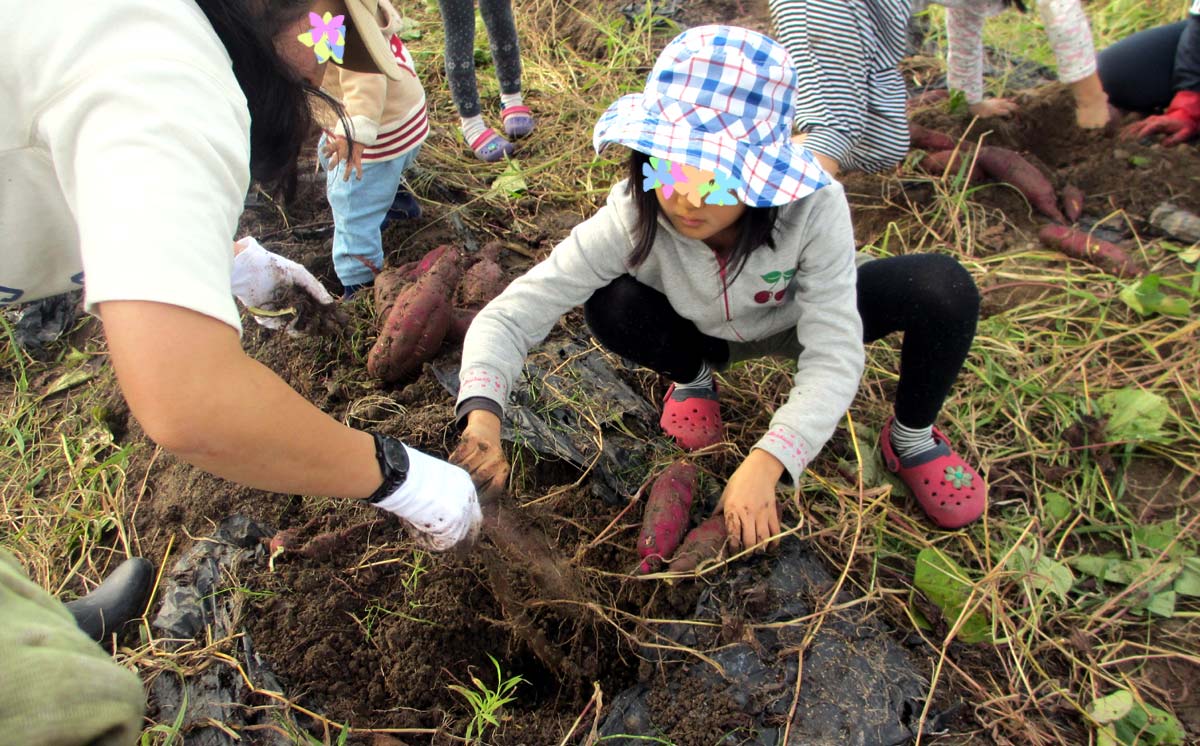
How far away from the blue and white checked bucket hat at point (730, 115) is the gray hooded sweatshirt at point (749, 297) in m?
0.19

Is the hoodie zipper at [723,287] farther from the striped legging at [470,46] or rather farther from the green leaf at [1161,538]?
the striped legging at [470,46]

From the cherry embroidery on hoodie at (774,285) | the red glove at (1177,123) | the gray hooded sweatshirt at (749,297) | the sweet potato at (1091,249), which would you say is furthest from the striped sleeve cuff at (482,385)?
the red glove at (1177,123)

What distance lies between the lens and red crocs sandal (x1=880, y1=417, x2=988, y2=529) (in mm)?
1747

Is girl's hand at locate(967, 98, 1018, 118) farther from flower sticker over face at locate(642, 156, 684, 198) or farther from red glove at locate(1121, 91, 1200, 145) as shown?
flower sticker over face at locate(642, 156, 684, 198)

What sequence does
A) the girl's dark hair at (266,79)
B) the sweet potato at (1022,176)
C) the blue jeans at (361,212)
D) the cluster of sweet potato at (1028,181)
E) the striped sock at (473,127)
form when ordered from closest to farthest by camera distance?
the girl's dark hair at (266,79) → the blue jeans at (361,212) → the cluster of sweet potato at (1028,181) → the sweet potato at (1022,176) → the striped sock at (473,127)

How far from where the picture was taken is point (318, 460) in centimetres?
91

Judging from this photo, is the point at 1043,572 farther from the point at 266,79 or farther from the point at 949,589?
the point at 266,79

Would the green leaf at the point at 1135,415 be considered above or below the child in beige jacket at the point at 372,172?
below

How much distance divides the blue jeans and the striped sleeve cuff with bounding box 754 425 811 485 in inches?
58.0

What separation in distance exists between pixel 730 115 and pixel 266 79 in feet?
2.45

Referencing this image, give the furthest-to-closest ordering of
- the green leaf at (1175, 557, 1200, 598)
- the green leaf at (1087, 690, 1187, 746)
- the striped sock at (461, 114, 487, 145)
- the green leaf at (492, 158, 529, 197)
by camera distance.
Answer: the striped sock at (461, 114, 487, 145) < the green leaf at (492, 158, 529, 197) < the green leaf at (1175, 557, 1200, 598) < the green leaf at (1087, 690, 1187, 746)

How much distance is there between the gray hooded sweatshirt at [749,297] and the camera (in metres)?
1.41

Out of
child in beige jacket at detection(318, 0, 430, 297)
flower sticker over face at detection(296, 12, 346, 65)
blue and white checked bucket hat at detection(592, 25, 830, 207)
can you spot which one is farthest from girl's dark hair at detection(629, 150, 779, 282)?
child in beige jacket at detection(318, 0, 430, 297)

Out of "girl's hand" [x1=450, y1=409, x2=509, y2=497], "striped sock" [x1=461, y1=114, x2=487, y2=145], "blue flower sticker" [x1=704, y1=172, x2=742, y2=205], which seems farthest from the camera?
"striped sock" [x1=461, y1=114, x2=487, y2=145]
